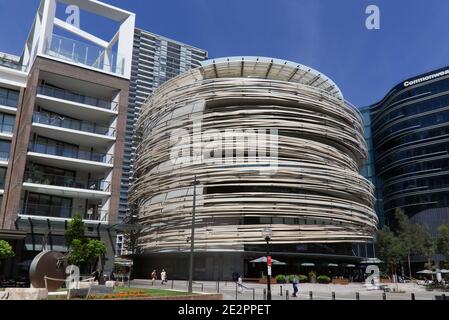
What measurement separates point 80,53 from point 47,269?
26.5 m

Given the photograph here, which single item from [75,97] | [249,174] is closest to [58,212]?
[75,97]

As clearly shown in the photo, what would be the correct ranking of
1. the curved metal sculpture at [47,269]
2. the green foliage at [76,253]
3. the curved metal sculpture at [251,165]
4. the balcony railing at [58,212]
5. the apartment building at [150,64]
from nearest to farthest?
the curved metal sculpture at [47,269]
the green foliage at [76,253]
the balcony railing at [58,212]
the curved metal sculpture at [251,165]
the apartment building at [150,64]

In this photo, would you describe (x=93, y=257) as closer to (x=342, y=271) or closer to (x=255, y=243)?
(x=255, y=243)

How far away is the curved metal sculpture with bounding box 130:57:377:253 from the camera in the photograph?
44.2 m

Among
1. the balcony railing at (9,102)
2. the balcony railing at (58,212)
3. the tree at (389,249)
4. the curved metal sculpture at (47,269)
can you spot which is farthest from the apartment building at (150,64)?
the curved metal sculpture at (47,269)

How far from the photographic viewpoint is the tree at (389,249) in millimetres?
66188

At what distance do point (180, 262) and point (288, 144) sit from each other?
55.7 ft

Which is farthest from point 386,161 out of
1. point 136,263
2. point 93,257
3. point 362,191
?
point 93,257

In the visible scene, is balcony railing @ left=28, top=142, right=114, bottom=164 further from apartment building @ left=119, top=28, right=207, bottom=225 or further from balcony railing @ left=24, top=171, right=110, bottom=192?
apartment building @ left=119, top=28, right=207, bottom=225

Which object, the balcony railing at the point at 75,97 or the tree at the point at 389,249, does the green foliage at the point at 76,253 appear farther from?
the tree at the point at 389,249

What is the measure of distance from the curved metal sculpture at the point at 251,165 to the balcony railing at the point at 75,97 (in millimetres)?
8363

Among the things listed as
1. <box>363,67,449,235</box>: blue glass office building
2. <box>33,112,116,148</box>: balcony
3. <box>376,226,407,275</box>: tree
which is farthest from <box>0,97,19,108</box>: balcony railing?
<box>363,67,449,235</box>: blue glass office building

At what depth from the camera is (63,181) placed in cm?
4003

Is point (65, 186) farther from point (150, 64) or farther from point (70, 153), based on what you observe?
point (150, 64)
